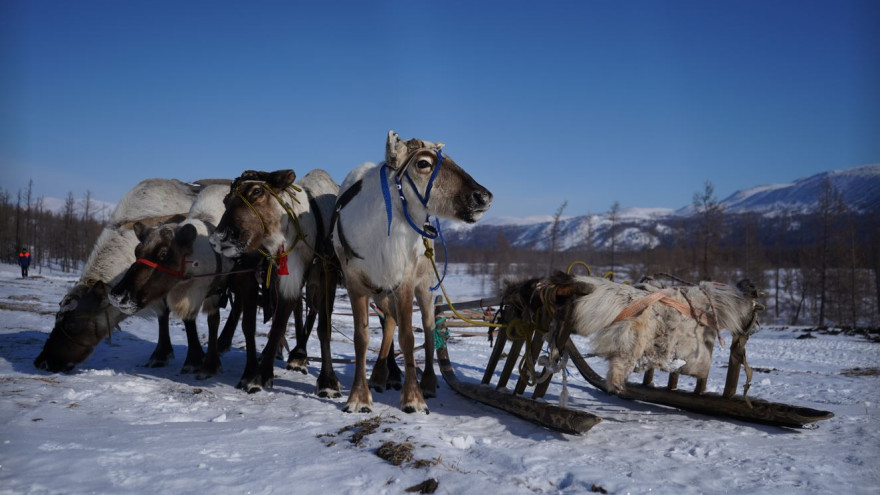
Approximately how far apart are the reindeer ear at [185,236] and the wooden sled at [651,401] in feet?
12.2

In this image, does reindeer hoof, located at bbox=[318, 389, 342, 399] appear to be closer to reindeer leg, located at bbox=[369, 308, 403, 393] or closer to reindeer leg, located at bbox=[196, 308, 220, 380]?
reindeer leg, located at bbox=[369, 308, 403, 393]

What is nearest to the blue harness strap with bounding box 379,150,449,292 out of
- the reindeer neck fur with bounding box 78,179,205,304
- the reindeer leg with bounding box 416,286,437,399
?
the reindeer leg with bounding box 416,286,437,399

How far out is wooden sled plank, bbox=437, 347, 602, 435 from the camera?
396cm

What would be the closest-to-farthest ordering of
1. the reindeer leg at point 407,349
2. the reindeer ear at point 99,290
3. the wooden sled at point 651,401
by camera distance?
the wooden sled at point 651,401 → the reindeer leg at point 407,349 → the reindeer ear at point 99,290

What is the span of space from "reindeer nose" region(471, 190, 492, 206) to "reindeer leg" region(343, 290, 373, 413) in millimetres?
1651

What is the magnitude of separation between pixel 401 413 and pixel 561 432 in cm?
160

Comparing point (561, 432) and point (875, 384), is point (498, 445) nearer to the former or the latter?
point (561, 432)

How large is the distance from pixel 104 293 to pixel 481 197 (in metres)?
5.12

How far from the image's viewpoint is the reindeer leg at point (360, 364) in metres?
4.93

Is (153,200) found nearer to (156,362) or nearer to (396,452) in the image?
(156,362)

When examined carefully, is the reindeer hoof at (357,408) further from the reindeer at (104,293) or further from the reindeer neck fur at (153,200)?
the reindeer neck fur at (153,200)

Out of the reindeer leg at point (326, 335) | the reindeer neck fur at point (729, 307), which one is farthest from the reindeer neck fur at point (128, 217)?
the reindeer neck fur at point (729, 307)

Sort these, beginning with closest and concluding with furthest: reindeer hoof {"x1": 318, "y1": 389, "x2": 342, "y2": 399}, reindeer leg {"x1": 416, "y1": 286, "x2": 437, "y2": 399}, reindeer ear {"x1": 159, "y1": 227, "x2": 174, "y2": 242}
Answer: reindeer hoof {"x1": 318, "y1": 389, "x2": 342, "y2": 399} → reindeer leg {"x1": 416, "y1": 286, "x2": 437, "y2": 399} → reindeer ear {"x1": 159, "y1": 227, "x2": 174, "y2": 242}

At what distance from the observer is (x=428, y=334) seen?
18.6 ft
